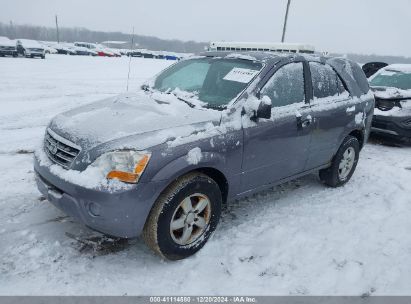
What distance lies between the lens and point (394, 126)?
7.41m

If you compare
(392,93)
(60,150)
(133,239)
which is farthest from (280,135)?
(392,93)

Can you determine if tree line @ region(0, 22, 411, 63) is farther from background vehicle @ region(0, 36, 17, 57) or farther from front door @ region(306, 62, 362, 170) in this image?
front door @ region(306, 62, 362, 170)

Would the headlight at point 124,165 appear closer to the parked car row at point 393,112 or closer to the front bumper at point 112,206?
the front bumper at point 112,206

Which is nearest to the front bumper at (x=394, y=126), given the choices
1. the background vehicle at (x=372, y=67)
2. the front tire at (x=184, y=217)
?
the background vehicle at (x=372, y=67)

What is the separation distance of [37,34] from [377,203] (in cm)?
14321

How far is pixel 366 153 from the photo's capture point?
7062 mm

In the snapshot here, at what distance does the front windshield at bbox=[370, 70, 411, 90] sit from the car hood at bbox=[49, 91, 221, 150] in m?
6.33

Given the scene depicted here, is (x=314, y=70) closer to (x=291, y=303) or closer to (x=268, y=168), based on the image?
(x=268, y=168)

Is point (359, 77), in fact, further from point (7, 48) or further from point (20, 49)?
point (20, 49)

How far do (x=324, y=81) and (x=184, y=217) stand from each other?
8.40ft

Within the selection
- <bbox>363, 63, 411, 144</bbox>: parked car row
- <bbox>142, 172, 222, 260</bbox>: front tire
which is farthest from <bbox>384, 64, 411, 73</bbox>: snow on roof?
<bbox>142, 172, 222, 260</bbox>: front tire

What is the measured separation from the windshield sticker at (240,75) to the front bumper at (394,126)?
4827 mm

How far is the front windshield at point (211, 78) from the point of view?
372cm

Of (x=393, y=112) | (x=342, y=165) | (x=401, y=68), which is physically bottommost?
(x=342, y=165)
